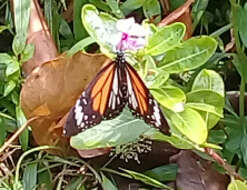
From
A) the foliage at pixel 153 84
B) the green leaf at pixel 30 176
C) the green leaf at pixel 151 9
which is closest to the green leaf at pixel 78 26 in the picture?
the foliage at pixel 153 84

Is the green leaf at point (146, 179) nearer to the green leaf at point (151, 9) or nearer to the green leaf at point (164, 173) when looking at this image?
the green leaf at point (164, 173)

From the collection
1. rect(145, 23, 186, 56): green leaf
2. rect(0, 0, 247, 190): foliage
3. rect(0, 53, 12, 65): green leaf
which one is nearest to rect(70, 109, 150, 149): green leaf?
rect(0, 0, 247, 190): foliage

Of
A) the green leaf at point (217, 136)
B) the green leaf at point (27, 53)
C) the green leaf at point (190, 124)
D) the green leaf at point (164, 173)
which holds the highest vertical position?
the green leaf at point (27, 53)

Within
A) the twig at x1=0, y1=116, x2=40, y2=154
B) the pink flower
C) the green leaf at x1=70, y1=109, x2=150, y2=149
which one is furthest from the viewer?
the twig at x1=0, y1=116, x2=40, y2=154

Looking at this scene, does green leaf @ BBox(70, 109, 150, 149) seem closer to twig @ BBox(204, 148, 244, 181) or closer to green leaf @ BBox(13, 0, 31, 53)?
twig @ BBox(204, 148, 244, 181)

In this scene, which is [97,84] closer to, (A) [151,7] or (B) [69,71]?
(B) [69,71]

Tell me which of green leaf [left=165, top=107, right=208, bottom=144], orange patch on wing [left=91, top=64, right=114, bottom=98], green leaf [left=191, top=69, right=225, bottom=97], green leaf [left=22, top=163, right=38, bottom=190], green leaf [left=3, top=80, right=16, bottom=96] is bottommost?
green leaf [left=22, top=163, right=38, bottom=190]
